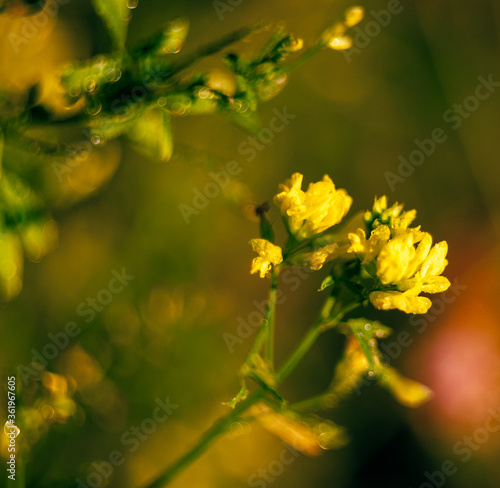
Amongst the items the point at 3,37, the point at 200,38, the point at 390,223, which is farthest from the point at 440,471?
the point at 3,37

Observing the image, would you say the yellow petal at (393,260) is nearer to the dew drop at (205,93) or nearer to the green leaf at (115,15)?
the dew drop at (205,93)

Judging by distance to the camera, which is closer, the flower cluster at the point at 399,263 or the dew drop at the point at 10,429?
the flower cluster at the point at 399,263

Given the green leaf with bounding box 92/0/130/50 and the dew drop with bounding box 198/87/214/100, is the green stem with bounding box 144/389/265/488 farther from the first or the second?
the green leaf with bounding box 92/0/130/50

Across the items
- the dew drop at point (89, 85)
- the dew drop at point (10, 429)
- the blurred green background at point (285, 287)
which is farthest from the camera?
the blurred green background at point (285, 287)

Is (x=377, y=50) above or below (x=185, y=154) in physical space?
below

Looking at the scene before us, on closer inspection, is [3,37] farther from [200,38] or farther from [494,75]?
[494,75]

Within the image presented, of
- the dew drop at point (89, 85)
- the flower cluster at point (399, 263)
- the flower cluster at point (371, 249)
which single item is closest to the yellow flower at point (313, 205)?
the flower cluster at point (371, 249)

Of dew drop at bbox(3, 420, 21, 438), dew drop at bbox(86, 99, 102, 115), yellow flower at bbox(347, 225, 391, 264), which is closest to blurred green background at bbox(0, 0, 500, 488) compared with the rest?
dew drop at bbox(3, 420, 21, 438)
